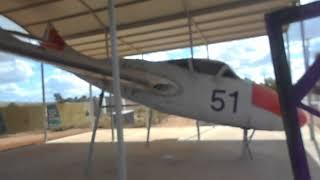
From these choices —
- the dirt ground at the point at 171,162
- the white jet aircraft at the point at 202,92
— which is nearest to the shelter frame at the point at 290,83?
the dirt ground at the point at 171,162

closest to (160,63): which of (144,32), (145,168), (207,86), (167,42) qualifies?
(207,86)

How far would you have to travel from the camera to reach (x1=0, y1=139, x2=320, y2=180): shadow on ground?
9414 millimetres

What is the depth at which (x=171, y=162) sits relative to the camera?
11.5 metres

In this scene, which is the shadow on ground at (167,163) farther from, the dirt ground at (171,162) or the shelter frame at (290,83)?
the shelter frame at (290,83)

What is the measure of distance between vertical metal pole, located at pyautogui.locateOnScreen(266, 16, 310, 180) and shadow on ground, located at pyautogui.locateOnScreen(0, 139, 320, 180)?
7044mm

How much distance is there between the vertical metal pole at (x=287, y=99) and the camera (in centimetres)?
142

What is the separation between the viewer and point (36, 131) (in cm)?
2922

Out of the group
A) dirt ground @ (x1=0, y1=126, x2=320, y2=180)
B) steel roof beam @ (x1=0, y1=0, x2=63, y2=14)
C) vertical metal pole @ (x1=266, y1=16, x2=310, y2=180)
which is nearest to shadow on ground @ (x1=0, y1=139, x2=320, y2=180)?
dirt ground @ (x1=0, y1=126, x2=320, y2=180)

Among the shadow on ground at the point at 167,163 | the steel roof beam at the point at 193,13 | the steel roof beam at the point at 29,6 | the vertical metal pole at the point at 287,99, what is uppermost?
the steel roof beam at the point at 29,6

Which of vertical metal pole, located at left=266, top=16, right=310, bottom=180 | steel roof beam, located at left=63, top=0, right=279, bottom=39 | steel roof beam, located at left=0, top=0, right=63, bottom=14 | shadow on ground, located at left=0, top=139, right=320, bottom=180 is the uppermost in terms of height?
steel roof beam, located at left=0, top=0, right=63, bottom=14

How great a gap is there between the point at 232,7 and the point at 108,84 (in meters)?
5.01

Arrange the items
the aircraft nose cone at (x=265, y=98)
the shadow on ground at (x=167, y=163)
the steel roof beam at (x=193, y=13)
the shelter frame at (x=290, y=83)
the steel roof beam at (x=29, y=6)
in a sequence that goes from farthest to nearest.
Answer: the steel roof beam at (x=193, y=13)
the steel roof beam at (x=29, y=6)
the aircraft nose cone at (x=265, y=98)
the shadow on ground at (x=167, y=163)
the shelter frame at (x=290, y=83)

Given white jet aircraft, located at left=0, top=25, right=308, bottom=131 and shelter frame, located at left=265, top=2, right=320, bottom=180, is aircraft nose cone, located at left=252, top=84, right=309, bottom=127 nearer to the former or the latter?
white jet aircraft, located at left=0, top=25, right=308, bottom=131

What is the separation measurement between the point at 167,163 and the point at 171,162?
17cm
